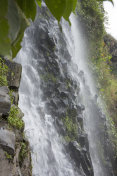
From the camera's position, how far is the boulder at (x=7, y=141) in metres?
2.13

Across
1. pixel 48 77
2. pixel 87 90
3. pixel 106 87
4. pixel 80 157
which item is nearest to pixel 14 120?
pixel 80 157

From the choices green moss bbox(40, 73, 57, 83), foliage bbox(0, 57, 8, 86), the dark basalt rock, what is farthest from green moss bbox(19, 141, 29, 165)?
green moss bbox(40, 73, 57, 83)

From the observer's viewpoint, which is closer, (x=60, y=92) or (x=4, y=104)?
(x=4, y=104)

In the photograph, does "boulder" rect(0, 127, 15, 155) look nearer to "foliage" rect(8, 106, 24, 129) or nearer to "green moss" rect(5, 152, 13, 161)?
"green moss" rect(5, 152, 13, 161)

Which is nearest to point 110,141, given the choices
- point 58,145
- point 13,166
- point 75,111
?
point 75,111

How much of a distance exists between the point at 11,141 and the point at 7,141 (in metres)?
0.07

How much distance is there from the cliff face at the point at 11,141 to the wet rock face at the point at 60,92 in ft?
9.36

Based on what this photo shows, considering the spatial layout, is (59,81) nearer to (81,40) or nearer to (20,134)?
(20,134)

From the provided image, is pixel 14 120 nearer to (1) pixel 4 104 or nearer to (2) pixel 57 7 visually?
(1) pixel 4 104

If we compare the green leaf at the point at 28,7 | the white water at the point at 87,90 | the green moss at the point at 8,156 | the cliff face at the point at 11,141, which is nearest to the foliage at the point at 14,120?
the cliff face at the point at 11,141

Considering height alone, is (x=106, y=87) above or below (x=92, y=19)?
below

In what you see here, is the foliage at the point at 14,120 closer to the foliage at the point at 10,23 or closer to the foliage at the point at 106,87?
the foliage at the point at 10,23

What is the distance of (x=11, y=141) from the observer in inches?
88.4

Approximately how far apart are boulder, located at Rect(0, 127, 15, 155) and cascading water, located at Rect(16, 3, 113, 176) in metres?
1.65
